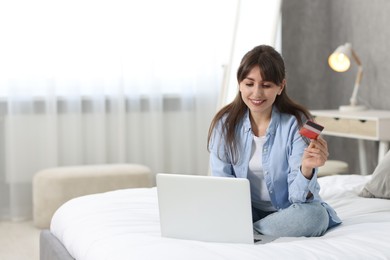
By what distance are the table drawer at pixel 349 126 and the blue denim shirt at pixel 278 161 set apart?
1850 millimetres

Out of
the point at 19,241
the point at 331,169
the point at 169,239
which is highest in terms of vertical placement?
the point at 169,239

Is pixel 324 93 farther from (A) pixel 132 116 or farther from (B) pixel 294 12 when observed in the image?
(A) pixel 132 116

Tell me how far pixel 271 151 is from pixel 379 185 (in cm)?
70

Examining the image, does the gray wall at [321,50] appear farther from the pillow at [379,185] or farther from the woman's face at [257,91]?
the woman's face at [257,91]

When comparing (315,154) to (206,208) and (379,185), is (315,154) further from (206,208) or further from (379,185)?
(379,185)

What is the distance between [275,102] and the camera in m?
2.71

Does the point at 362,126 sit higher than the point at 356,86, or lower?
lower

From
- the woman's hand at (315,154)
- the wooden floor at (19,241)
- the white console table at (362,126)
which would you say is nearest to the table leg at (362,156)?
the white console table at (362,126)

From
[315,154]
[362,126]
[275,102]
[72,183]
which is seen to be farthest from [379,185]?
[72,183]

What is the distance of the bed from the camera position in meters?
2.20

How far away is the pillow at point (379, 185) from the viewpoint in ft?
10.2

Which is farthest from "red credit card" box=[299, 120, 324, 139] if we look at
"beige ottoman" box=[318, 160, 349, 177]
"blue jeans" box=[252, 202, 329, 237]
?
"beige ottoman" box=[318, 160, 349, 177]

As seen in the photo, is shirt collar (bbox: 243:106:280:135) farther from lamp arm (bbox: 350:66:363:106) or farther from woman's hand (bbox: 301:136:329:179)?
lamp arm (bbox: 350:66:363:106)

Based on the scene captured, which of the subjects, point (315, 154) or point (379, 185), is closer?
point (315, 154)
